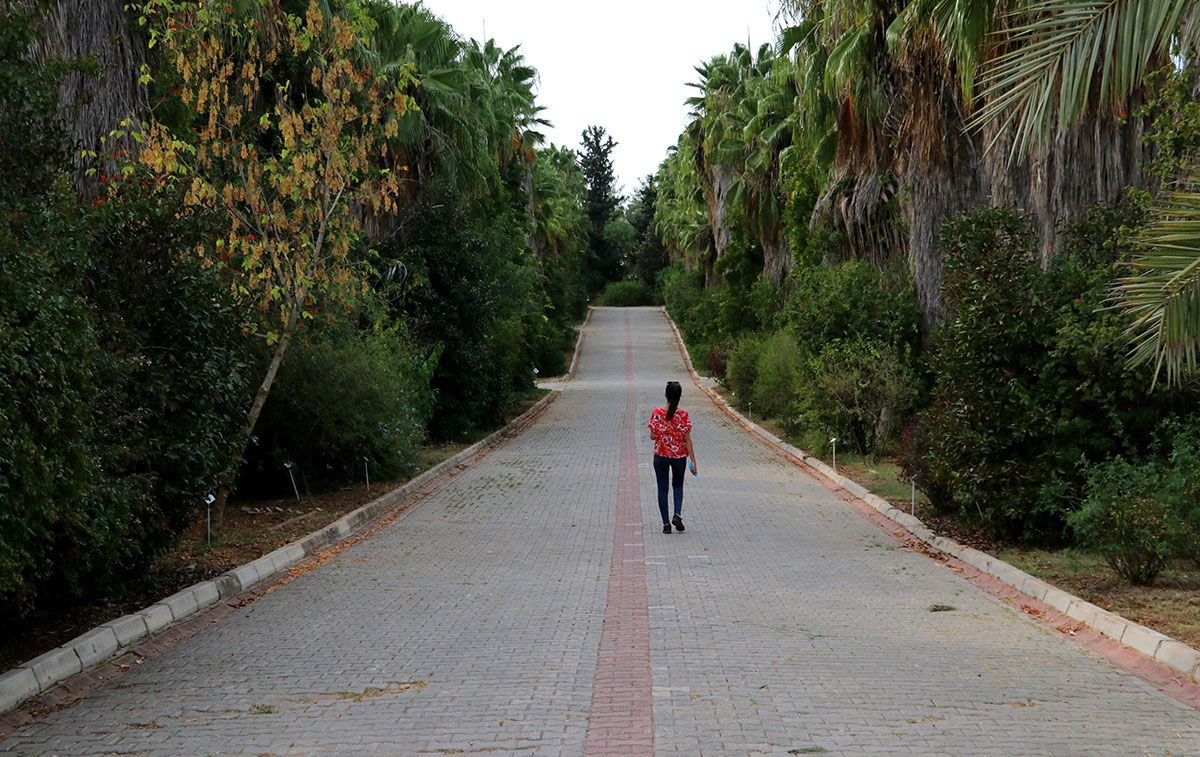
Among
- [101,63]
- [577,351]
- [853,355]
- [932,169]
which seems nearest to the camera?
[101,63]

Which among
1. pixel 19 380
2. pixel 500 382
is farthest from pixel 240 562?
pixel 500 382

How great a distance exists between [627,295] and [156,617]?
323 feet

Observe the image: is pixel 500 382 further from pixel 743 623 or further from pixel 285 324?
pixel 743 623

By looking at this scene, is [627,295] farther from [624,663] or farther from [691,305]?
[624,663]

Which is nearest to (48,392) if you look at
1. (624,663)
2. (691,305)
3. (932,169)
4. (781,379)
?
(624,663)

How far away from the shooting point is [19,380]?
23.3ft

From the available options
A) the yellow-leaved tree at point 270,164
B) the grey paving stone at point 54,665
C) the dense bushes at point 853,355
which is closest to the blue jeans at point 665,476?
the yellow-leaved tree at point 270,164

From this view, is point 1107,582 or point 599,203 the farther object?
point 599,203

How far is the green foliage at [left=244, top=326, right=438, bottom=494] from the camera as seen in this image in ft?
56.1

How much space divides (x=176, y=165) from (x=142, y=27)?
2333mm

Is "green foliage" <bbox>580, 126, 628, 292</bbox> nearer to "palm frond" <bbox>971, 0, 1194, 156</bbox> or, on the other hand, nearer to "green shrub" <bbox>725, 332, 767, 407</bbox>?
"green shrub" <bbox>725, 332, 767, 407</bbox>

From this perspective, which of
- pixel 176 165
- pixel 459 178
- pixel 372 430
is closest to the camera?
pixel 176 165

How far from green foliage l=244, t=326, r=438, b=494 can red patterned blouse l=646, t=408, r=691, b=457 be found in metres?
5.26

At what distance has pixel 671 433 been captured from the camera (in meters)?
14.4
